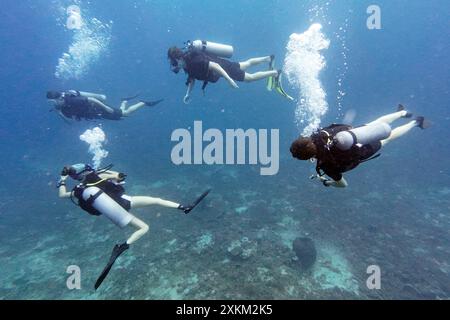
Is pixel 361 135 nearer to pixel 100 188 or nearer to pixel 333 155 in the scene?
pixel 333 155

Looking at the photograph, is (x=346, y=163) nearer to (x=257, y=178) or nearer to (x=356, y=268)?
(x=356, y=268)

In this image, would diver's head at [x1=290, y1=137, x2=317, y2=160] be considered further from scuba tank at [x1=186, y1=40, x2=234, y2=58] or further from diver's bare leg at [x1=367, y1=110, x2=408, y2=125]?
scuba tank at [x1=186, y1=40, x2=234, y2=58]

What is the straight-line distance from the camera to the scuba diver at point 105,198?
6.17m

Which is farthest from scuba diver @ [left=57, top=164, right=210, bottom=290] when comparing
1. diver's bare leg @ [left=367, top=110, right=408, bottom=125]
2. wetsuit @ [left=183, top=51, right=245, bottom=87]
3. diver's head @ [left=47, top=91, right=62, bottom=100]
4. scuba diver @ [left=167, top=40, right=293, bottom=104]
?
diver's head @ [left=47, top=91, right=62, bottom=100]

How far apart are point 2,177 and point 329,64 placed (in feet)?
168

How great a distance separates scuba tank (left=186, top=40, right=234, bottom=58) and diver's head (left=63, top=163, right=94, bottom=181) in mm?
3774

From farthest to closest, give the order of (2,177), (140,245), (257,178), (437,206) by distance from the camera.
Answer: (2,177)
(257,178)
(437,206)
(140,245)

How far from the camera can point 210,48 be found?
8.05 m

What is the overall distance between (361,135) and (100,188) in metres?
5.11

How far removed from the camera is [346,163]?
A: 4.29 metres

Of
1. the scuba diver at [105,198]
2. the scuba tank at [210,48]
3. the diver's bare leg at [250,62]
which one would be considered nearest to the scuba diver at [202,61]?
the scuba tank at [210,48]

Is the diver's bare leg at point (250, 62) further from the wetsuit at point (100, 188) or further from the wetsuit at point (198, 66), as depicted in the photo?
the wetsuit at point (100, 188)

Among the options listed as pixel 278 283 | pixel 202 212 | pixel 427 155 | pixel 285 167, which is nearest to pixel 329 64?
pixel 427 155

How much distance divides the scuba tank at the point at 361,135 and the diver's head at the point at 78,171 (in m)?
5.06
